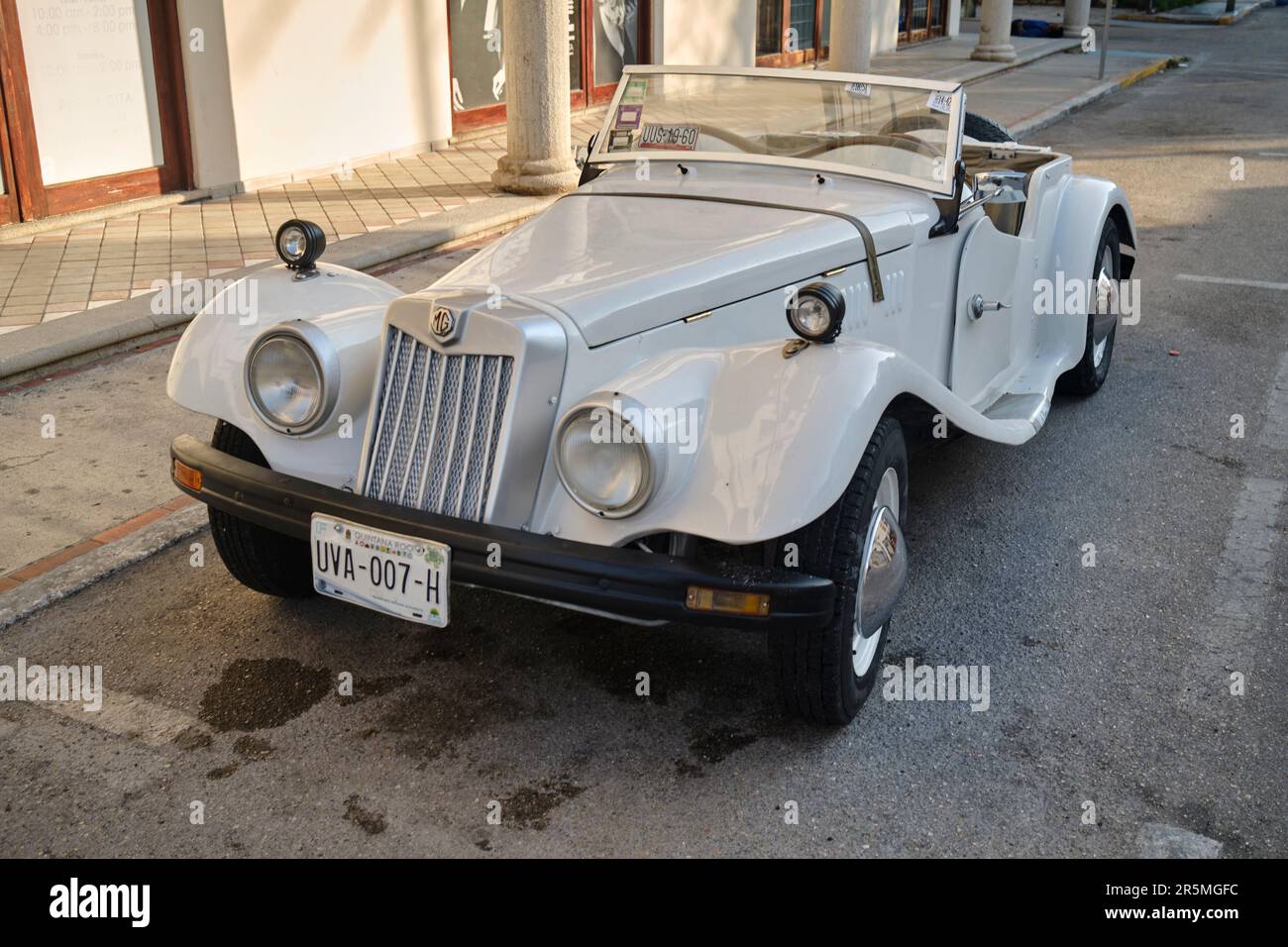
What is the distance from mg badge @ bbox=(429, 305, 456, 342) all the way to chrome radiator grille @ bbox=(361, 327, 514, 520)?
0.06 meters

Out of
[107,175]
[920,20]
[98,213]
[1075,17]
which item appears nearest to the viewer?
[98,213]

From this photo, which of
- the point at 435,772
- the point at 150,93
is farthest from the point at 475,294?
the point at 150,93

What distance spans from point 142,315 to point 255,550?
3.24 metres

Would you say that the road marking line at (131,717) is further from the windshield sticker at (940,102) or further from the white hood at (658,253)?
the windshield sticker at (940,102)

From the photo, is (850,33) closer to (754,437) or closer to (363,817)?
(754,437)

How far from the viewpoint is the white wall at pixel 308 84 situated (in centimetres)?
891

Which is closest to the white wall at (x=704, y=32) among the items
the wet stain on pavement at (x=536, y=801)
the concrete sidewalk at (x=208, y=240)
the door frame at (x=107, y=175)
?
the concrete sidewalk at (x=208, y=240)

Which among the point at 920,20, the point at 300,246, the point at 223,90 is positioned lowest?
the point at 300,246

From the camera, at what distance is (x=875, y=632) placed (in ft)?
11.0

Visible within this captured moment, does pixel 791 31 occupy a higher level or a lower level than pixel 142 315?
higher

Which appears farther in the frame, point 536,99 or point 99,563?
point 536,99

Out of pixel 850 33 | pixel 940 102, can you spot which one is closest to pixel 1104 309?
pixel 940 102

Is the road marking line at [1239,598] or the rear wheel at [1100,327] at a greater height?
the rear wheel at [1100,327]

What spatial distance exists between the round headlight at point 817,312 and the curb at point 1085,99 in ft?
33.7
